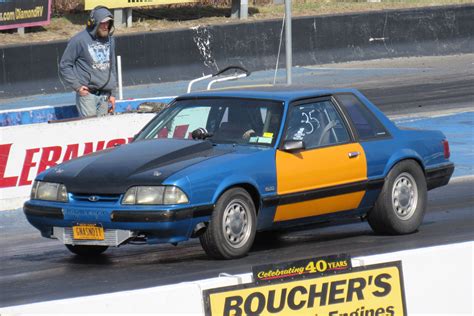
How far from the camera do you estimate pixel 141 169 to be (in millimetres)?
9641

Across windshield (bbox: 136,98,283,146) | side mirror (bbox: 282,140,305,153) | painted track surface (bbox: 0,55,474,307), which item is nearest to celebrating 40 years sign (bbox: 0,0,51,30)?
painted track surface (bbox: 0,55,474,307)

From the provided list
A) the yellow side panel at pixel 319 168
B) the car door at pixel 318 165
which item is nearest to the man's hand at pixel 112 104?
the car door at pixel 318 165

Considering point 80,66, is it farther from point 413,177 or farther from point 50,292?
point 50,292

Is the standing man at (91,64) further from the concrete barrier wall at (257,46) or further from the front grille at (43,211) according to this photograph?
the concrete barrier wall at (257,46)

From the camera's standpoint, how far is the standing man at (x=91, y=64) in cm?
1439

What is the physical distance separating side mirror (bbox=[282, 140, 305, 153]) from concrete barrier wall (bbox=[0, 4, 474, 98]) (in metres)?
15.4

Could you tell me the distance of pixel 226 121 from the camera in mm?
10609

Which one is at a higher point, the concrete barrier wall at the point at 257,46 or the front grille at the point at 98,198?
the front grille at the point at 98,198

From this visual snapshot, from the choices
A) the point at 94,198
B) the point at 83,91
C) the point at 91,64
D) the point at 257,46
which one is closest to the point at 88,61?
the point at 91,64

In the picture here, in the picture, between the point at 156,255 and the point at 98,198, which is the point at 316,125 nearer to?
the point at 156,255

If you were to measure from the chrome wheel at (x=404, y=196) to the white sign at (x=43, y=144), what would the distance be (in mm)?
4150

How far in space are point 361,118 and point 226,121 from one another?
1.27 metres

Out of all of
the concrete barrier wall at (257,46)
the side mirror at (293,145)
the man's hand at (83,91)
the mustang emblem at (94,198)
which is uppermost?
the side mirror at (293,145)

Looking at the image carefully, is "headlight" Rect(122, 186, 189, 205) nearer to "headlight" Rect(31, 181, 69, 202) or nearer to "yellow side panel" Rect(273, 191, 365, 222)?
"headlight" Rect(31, 181, 69, 202)
